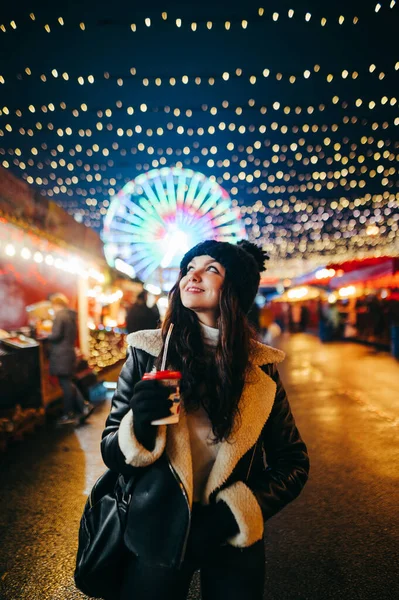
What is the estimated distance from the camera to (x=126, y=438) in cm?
117

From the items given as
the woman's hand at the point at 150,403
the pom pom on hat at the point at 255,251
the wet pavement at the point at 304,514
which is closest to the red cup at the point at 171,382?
the woman's hand at the point at 150,403

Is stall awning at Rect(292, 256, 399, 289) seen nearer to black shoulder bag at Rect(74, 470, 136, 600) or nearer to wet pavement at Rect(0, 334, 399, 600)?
wet pavement at Rect(0, 334, 399, 600)

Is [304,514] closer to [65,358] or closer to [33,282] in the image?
[65,358]

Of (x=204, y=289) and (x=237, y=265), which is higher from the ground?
(x=237, y=265)

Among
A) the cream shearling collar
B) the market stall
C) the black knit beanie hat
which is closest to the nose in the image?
the black knit beanie hat

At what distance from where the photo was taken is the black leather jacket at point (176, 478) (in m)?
1.16

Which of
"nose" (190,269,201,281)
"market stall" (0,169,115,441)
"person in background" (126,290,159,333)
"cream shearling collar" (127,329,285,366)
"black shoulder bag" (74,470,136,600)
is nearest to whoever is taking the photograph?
"black shoulder bag" (74,470,136,600)

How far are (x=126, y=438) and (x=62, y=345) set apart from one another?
4.78 metres

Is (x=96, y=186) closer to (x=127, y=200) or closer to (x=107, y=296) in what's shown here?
(x=127, y=200)

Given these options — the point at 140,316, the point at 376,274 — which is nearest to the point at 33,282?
the point at 140,316

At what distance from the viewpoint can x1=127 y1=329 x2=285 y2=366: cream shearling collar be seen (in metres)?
1.42

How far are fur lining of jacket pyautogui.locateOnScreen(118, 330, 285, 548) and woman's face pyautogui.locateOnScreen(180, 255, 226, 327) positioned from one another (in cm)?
24

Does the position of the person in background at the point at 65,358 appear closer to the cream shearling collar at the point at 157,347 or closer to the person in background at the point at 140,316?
the person in background at the point at 140,316

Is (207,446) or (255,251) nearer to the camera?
(207,446)
